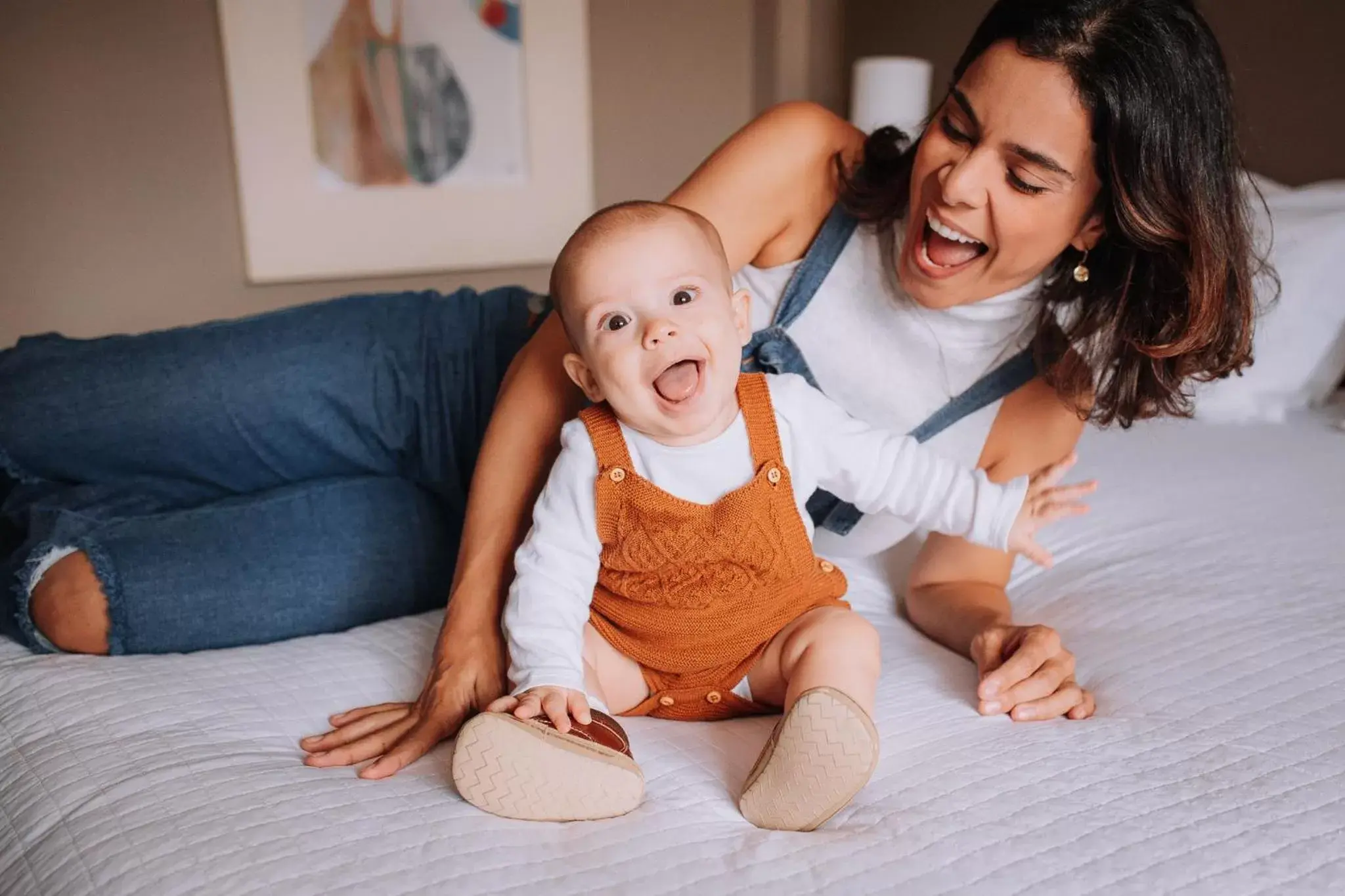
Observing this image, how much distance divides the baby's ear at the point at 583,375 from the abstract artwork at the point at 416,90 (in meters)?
2.22

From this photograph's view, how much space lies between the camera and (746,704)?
104cm

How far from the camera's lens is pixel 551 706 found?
88 centimetres

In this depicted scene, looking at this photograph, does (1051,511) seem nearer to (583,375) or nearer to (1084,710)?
(1084,710)

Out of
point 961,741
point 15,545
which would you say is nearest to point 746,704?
point 961,741

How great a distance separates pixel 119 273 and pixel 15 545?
1.64 meters

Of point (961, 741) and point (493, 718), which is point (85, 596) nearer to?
point (493, 718)

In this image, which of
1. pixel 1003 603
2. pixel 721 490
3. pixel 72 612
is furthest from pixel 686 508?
pixel 72 612

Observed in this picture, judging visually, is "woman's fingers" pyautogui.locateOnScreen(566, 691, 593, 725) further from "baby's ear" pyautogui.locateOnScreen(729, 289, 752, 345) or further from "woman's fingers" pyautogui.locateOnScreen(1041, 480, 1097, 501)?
"woman's fingers" pyautogui.locateOnScreen(1041, 480, 1097, 501)

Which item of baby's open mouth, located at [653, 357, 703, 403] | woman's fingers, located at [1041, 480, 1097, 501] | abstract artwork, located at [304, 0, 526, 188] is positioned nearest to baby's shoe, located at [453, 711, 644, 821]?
baby's open mouth, located at [653, 357, 703, 403]

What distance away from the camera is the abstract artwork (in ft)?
9.45

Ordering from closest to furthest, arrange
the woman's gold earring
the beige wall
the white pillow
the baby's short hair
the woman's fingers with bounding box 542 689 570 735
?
the woman's fingers with bounding box 542 689 570 735
the baby's short hair
the woman's gold earring
the white pillow
the beige wall

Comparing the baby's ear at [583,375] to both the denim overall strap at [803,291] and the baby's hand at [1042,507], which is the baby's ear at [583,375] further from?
the baby's hand at [1042,507]

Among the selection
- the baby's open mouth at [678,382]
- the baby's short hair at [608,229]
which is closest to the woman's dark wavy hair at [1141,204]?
the baby's short hair at [608,229]

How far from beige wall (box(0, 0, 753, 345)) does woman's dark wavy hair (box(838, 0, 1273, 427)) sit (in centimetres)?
222
